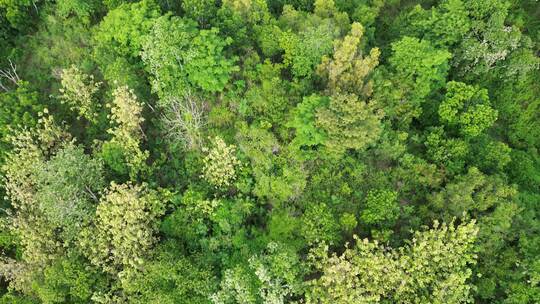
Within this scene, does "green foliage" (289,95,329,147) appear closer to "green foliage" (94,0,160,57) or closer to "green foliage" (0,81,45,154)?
"green foliage" (94,0,160,57)

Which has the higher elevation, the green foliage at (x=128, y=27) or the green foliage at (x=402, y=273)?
the green foliage at (x=128, y=27)

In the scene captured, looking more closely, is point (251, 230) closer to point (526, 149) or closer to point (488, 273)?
point (488, 273)

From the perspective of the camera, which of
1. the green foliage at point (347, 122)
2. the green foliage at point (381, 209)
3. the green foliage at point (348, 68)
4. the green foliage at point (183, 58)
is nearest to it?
the green foliage at point (347, 122)

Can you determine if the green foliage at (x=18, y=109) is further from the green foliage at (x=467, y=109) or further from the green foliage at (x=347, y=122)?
the green foliage at (x=467, y=109)

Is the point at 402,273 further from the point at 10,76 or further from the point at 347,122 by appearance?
the point at 10,76

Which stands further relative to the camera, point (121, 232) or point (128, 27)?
point (128, 27)

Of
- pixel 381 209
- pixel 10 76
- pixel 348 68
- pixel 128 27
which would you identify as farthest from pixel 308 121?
pixel 10 76

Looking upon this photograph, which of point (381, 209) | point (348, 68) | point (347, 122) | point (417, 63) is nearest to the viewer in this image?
point (347, 122)

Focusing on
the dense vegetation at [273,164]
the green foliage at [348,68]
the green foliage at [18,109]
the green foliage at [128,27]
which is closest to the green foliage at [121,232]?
the dense vegetation at [273,164]
